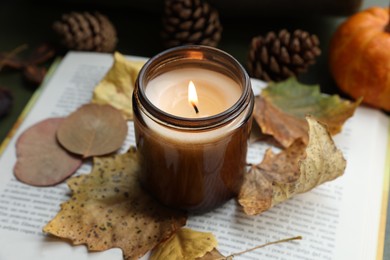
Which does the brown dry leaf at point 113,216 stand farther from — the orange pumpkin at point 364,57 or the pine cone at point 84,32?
the orange pumpkin at point 364,57

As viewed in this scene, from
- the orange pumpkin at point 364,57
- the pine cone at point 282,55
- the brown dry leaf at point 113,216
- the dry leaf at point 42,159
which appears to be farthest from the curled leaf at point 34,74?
the orange pumpkin at point 364,57

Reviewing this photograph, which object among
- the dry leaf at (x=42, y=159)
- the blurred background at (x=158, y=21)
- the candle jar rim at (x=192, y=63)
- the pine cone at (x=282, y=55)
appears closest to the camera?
the candle jar rim at (x=192, y=63)

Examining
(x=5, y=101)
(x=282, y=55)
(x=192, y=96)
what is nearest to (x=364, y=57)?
(x=282, y=55)

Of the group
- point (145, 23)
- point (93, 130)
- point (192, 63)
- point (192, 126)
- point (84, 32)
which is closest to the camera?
point (192, 126)

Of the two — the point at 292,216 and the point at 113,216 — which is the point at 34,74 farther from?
the point at 292,216

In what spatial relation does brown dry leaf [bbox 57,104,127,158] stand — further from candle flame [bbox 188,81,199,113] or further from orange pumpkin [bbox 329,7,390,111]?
orange pumpkin [bbox 329,7,390,111]

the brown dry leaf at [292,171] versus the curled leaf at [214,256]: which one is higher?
the brown dry leaf at [292,171]
